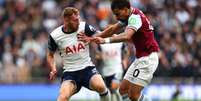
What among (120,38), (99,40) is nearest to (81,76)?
(99,40)

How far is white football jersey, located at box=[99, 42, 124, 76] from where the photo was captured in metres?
20.5

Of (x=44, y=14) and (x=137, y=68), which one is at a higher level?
(x=44, y=14)

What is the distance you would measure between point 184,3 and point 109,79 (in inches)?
413

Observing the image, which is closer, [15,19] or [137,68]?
[137,68]

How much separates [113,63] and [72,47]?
3999 mm

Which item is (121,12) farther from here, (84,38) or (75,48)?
(75,48)

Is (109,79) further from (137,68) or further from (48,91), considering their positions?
(48,91)

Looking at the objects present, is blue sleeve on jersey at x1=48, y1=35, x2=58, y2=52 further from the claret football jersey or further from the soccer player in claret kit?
the claret football jersey

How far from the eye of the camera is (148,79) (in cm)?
1625

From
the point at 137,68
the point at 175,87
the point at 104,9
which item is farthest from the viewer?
the point at 104,9

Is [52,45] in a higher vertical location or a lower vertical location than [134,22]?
lower

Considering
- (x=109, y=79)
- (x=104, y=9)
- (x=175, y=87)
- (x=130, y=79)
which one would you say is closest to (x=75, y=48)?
(x=130, y=79)

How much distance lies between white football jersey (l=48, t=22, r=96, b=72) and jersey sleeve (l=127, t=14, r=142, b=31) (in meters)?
1.38

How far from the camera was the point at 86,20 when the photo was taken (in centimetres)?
2867
